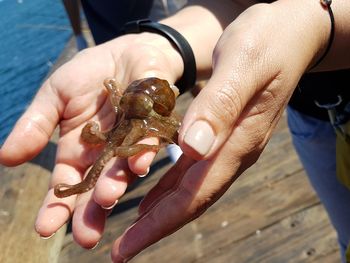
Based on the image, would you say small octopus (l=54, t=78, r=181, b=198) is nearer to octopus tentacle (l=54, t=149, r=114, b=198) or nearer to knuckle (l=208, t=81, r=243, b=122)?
octopus tentacle (l=54, t=149, r=114, b=198)

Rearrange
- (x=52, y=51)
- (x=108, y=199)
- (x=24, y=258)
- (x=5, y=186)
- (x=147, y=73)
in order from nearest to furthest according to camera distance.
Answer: (x=108, y=199), (x=147, y=73), (x=24, y=258), (x=5, y=186), (x=52, y=51)

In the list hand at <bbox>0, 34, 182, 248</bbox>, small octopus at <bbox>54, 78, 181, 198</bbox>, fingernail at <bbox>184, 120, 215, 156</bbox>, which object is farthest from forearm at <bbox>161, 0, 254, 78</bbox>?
fingernail at <bbox>184, 120, 215, 156</bbox>

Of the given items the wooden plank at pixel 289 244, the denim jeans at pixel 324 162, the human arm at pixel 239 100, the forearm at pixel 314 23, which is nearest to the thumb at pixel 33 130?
the human arm at pixel 239 100

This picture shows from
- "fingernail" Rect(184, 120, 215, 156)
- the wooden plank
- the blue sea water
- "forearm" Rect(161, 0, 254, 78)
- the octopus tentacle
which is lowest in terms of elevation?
the wooden plank

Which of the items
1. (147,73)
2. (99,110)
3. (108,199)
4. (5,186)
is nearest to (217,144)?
(108,199)

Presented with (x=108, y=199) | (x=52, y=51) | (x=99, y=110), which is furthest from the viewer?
(x=52, y=51)

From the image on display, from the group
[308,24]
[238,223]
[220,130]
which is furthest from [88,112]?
[238,223]

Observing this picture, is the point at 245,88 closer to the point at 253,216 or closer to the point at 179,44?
the point at 179,44
